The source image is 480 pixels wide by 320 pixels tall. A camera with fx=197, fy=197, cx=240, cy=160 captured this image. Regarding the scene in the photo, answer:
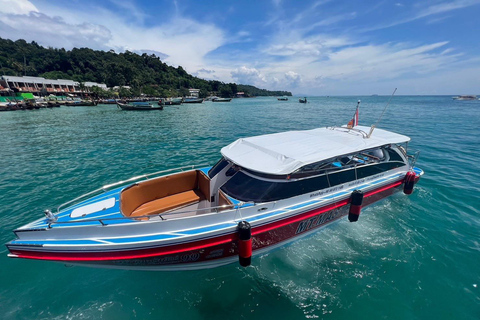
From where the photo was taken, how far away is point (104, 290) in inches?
181

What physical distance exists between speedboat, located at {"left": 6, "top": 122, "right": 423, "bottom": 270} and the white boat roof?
29 millimetres

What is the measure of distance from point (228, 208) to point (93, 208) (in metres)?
3.36

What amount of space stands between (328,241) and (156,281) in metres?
4.87

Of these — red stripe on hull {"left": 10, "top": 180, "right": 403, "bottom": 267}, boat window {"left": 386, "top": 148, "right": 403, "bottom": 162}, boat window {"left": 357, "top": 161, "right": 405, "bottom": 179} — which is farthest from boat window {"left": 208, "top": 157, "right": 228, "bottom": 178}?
boat window {"left": 386, "top": 148, "right": 403, "bottom": 162}

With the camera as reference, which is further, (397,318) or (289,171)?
(289,171)

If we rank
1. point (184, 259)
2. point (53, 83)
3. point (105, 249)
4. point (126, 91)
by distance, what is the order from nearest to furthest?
point (105, 249) < point (184, 259) < point (53, 83) < point (126, 91)

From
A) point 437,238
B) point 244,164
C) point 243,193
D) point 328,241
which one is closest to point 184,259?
point 243,193

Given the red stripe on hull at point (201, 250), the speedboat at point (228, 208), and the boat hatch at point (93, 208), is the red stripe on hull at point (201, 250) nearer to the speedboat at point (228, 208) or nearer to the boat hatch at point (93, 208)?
the speedboat at point (228, 208)

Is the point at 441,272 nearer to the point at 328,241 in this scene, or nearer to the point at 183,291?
the point at 328,241

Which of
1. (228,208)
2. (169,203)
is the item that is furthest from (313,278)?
(169,203)

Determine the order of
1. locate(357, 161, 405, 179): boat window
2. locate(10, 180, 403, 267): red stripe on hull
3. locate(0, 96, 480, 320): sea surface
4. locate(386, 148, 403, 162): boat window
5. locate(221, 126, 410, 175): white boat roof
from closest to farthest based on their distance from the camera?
1. locate(10, 180, 403, 267): red stripe on hull
2. locate(0, 96, 480, 320): sea surface
3. locate(221, 126, 410, 175): white boat roof
4. locate(357, 161, 405, 179): boat window
5. locate(386, 148, 403, 162): boat window

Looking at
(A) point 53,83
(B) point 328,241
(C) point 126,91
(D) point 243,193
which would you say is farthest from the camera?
(C) point 126,91

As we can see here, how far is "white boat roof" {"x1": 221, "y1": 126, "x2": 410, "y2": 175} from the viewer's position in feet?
16.4

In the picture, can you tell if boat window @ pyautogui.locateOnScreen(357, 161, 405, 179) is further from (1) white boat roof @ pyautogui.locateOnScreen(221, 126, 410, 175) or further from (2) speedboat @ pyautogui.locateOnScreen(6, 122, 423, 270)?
(1) white boat roof @ pyautogui.locateOnScreen(221, 126, 410, 175)
